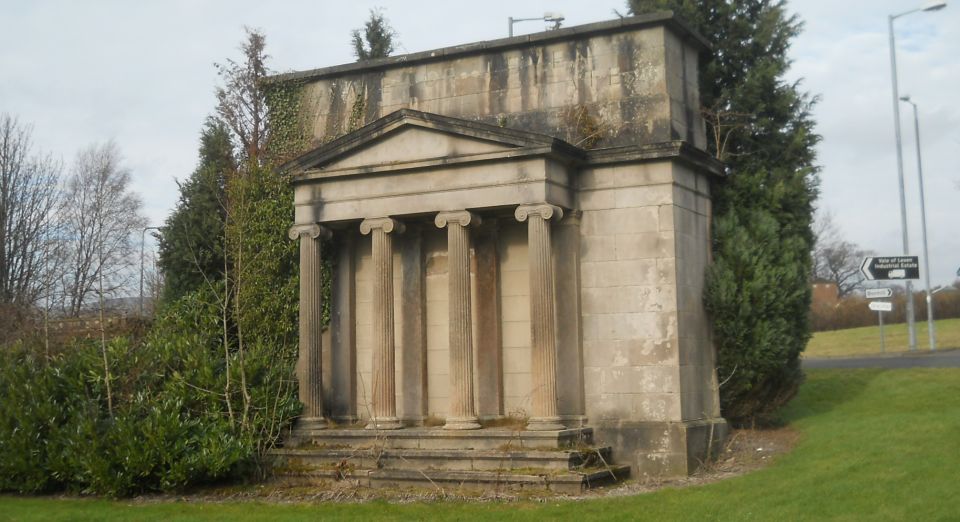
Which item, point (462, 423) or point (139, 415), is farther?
point (139, 415)

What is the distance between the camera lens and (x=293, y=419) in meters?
17.2

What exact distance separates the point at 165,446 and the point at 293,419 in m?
2.47

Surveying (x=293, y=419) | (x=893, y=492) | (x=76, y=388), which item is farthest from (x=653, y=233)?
(x=76, y=388)

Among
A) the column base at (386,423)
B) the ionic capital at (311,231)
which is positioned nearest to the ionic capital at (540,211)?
the ionic capital at (311,231)

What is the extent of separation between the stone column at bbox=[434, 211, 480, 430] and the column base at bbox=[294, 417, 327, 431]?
2.36m

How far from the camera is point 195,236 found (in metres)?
20.1

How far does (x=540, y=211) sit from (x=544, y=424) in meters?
3.33

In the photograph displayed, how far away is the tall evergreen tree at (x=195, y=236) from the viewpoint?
20016 millimetres

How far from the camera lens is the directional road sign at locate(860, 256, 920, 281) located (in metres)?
23.9

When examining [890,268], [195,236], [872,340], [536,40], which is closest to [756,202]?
[536,40]

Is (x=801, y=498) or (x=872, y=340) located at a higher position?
(x=872, y=340)

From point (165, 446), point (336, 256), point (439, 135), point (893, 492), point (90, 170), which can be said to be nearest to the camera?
point (893, 492)

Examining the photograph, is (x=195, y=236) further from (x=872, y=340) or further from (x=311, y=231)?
(x=872, y=340)

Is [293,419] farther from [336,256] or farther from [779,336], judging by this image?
[779,336]
